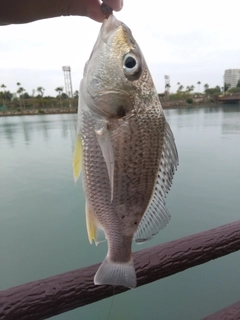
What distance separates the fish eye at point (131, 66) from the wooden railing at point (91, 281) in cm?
76

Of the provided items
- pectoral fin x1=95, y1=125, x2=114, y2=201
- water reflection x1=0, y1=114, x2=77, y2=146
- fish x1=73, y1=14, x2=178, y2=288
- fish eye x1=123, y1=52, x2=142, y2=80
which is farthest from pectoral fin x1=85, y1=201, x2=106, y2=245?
water reflection x1=0, y1=114, x2=77, y2=146

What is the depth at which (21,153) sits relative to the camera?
12.9 m

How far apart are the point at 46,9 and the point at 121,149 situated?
50 cm

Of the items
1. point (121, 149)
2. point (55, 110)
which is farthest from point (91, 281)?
point (55, 110)

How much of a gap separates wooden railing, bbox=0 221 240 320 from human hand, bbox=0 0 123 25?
2.98 feet

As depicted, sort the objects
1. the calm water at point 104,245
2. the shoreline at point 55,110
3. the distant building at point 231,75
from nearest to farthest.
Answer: the calm water at point 104,245 → the shoreline at point 55,110 → the distant building at point 231,75

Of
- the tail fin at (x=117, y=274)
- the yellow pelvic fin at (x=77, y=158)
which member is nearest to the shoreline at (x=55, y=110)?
the yellow pelvic fin at (x=77, y=158)

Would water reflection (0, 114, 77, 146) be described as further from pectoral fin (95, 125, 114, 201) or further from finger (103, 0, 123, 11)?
pectoral fin (95, 125, 114, 201)

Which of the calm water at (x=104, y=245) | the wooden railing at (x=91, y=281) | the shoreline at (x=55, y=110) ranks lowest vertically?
the calm water at (x=104, y=245)

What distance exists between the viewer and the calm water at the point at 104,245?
379 centimetres

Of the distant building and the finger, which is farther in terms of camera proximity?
the distant building

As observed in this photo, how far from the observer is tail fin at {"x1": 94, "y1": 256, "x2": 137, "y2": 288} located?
2.23 feet

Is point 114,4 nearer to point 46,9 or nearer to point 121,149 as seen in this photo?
point 46,9

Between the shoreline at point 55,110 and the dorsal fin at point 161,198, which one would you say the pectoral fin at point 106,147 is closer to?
the dorsal fin at point 161,198
